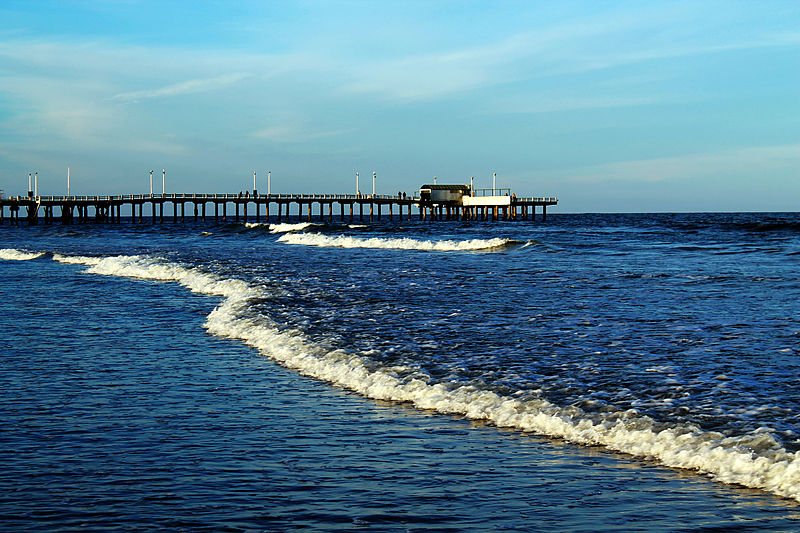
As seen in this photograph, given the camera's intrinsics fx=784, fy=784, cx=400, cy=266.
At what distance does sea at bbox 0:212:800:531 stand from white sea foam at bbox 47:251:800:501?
3cm

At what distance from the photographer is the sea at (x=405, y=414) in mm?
5285

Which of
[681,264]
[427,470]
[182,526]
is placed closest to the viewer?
[182,526]

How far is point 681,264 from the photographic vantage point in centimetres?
2772

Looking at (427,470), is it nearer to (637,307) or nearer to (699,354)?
(699,354)

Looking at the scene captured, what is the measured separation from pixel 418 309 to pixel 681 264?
15.3 meters

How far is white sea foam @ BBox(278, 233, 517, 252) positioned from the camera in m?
44.4

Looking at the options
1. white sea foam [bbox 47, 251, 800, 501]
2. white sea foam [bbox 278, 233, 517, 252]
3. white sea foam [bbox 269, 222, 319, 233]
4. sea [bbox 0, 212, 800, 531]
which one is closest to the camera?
sea [bbox 0, 212, 800, 531]

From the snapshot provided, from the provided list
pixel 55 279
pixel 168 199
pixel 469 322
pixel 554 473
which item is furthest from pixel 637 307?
pixel 168 199

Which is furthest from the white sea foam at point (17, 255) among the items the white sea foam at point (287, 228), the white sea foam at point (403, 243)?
the white sea foam at point (287, 228)

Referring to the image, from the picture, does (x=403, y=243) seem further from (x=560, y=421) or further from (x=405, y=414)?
(x=560, y=421)

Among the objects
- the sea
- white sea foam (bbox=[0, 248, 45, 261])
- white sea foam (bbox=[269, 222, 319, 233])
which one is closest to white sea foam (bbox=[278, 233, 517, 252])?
white sea foam (bbox=[269, 222, 319, 233])

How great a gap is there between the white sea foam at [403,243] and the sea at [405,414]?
26.9 meters

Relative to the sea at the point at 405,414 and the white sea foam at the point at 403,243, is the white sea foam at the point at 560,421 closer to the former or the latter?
the sea at the point at 405,414

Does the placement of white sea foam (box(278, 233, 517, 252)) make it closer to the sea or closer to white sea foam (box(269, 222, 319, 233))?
white sea foam (box(269, 222, 319, 233))
